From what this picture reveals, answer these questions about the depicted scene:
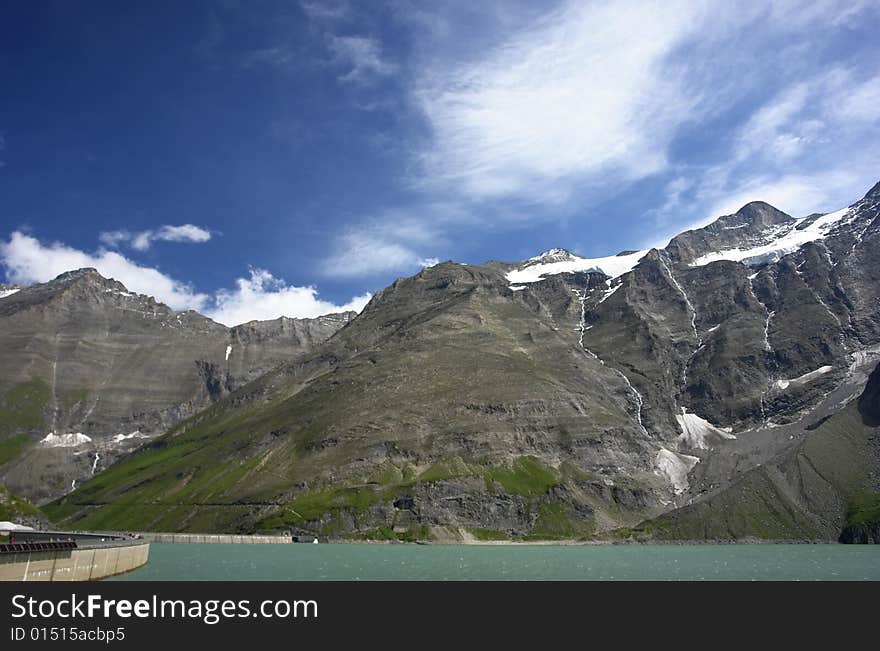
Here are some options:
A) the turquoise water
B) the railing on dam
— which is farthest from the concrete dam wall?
the turquoise water

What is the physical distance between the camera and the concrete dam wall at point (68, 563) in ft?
264

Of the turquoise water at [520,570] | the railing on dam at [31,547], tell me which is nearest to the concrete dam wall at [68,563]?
the railing on dam at [31,547]

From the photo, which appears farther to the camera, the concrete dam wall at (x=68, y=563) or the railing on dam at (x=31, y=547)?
the railing on dam at (x=31, y=547)

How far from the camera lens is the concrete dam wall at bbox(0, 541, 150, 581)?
264ft

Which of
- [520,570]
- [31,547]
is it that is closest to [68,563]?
[31,547]

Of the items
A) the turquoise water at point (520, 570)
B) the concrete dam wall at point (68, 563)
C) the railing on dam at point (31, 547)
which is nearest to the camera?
the concrete dam wall at point (68, 563)

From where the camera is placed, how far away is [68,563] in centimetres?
9369

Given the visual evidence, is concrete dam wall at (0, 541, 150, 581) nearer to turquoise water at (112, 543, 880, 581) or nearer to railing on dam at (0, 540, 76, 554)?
railing on dam at (0, 540, 76, 554)

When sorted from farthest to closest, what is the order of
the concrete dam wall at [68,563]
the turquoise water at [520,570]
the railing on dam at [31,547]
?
→ the turquoise water at [520,570]
the railing on dam at [31,547]
the concrete dam wall at [68,563]

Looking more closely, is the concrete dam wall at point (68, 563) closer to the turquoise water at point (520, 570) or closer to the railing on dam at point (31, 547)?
the railing on dam at point (31, 547)

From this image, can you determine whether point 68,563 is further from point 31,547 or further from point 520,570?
point 520,570
